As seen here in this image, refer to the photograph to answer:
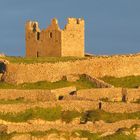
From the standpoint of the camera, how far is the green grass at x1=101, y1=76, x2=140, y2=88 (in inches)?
2507

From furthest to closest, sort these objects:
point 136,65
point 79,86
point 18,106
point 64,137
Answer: point 136,65 < point 79,86 < point 18,106 < point 64,137

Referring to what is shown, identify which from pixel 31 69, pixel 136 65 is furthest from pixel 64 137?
pixel 136 65

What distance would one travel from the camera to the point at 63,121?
183ft

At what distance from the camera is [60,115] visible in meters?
56.1

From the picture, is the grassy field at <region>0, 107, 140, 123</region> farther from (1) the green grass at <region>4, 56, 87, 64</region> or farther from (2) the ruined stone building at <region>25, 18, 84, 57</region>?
(2) the ruined stone building at <region>25, 18, 84, 57</region>

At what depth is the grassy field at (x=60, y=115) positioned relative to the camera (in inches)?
2185

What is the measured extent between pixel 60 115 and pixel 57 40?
Result: 46.3 feet

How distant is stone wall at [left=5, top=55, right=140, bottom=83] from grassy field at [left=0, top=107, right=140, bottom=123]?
741 cm

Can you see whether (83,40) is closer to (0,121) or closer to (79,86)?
(79,86)

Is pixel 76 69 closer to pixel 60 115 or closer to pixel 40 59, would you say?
pixel 40 59

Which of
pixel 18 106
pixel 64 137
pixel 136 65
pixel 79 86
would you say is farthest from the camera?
pixel 136 65

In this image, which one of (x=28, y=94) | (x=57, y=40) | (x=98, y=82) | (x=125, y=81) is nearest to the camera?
(x=28, y=94)

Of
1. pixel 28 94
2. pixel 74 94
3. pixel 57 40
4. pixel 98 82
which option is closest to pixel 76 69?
pixel 98 82

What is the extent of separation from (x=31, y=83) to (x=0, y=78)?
7.34 feet
